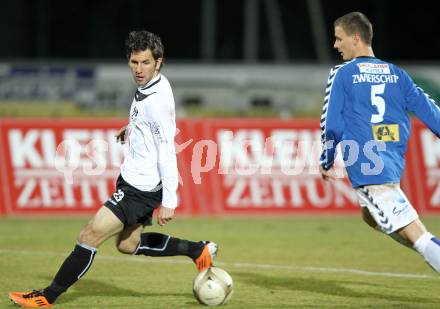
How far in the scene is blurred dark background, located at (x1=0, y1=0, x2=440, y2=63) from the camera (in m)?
30.1

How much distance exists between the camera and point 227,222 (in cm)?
1625

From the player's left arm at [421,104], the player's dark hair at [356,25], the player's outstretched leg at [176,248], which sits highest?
the player's dark hair at [356,25]

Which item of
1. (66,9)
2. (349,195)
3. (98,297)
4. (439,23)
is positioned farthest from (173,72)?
(98,297)

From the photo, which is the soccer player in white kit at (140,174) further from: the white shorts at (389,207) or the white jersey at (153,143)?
the white shorts at (389,207)

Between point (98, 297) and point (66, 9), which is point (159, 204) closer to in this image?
point (98, 297)

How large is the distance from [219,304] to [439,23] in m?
23.1

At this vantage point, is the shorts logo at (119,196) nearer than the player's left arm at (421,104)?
No

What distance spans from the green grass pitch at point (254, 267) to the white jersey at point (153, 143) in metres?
1.17

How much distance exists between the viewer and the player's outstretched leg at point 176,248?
9.16 m

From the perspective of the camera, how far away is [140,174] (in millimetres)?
8703

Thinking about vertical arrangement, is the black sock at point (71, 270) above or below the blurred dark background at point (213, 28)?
below

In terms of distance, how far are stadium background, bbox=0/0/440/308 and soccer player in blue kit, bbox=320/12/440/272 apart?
122 centimetres

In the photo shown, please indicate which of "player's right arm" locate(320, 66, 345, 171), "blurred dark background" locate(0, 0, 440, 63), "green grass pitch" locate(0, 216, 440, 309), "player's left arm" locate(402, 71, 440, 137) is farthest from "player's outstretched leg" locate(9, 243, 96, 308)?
"blurred dark background" locate(0, 0, 440, 63)

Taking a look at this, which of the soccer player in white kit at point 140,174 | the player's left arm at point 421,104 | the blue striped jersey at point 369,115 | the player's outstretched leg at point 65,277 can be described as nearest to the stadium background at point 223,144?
the player's outstretched leg at point 65,277
